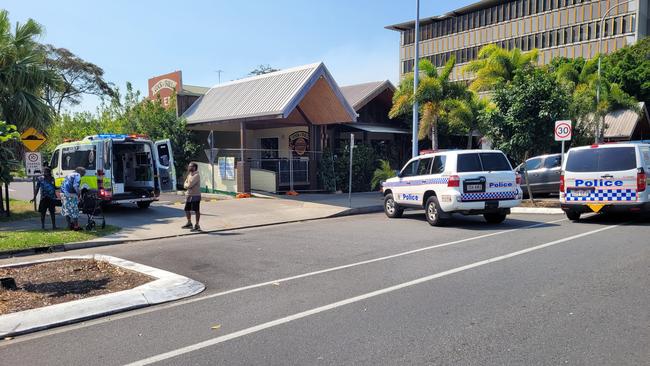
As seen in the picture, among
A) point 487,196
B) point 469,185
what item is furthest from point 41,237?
point 487,196

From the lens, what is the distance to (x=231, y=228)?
13555 millimetres

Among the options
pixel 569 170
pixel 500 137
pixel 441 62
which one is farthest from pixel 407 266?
pixel 441 62

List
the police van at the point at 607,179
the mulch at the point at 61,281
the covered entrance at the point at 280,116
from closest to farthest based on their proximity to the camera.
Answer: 1. the mulch at the point at 61,281
2. the police van at the point at 607,179
3. the covered entrance at the point at 280,116

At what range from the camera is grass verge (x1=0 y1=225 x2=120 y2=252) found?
10.3 metres

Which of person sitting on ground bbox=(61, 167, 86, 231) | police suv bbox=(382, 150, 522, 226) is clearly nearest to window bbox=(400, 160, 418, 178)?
police suv bbox=(382, 150, 522, 226)

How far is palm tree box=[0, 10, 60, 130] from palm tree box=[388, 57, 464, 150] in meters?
13.2

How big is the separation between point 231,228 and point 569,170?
8592 millimetres

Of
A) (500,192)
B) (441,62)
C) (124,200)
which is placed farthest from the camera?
(441,62)

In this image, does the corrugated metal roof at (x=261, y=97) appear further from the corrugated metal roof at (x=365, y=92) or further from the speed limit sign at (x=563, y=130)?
the speed limit sign at (x=563, y=130)

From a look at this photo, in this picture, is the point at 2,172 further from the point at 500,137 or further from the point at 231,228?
the point at 500,137

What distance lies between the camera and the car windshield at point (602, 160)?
1172 centimetres

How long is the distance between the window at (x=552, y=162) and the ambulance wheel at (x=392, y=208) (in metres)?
7.50

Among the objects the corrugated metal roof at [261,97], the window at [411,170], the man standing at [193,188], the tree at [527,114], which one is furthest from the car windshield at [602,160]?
the corrugated metal roof at [261,97]

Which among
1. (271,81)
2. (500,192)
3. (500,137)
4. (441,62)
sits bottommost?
(500,192)
